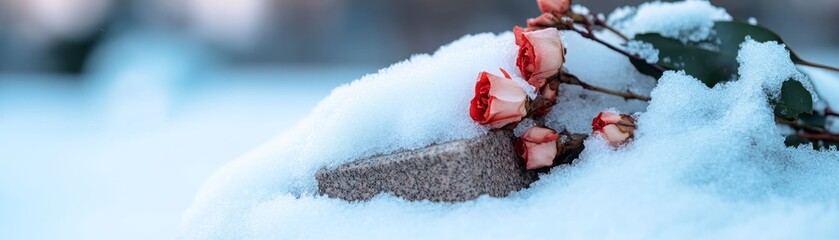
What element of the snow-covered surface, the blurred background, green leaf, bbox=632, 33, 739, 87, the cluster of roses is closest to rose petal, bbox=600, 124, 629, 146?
the cluster of roses

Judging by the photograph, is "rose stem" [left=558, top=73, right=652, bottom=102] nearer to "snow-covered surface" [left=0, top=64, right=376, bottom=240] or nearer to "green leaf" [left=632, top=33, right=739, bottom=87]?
"green leaf" [left=632, top=33, right=739, bottom=87]

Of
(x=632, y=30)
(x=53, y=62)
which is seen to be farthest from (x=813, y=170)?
(x=53, y=62)

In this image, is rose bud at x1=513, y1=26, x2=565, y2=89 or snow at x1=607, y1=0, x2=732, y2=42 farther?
snow at x1=607, y1=0, x2=732, y2=42

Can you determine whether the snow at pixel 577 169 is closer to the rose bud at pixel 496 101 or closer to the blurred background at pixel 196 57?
the rose bud at pixel 496 101

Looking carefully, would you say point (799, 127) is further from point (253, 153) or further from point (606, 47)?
point (253, 153)

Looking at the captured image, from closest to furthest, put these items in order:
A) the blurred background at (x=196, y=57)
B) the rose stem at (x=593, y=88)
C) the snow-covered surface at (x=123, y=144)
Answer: the rose stem at (x=593, y=88) → the snow-covered surface at (x=123, y=144) → the blurred background at (x=196, y=57)

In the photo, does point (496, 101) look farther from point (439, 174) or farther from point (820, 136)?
point (820, 136)

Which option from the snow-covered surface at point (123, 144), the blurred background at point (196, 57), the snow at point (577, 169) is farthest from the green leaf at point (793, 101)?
the blurred background at point (196, 57)
